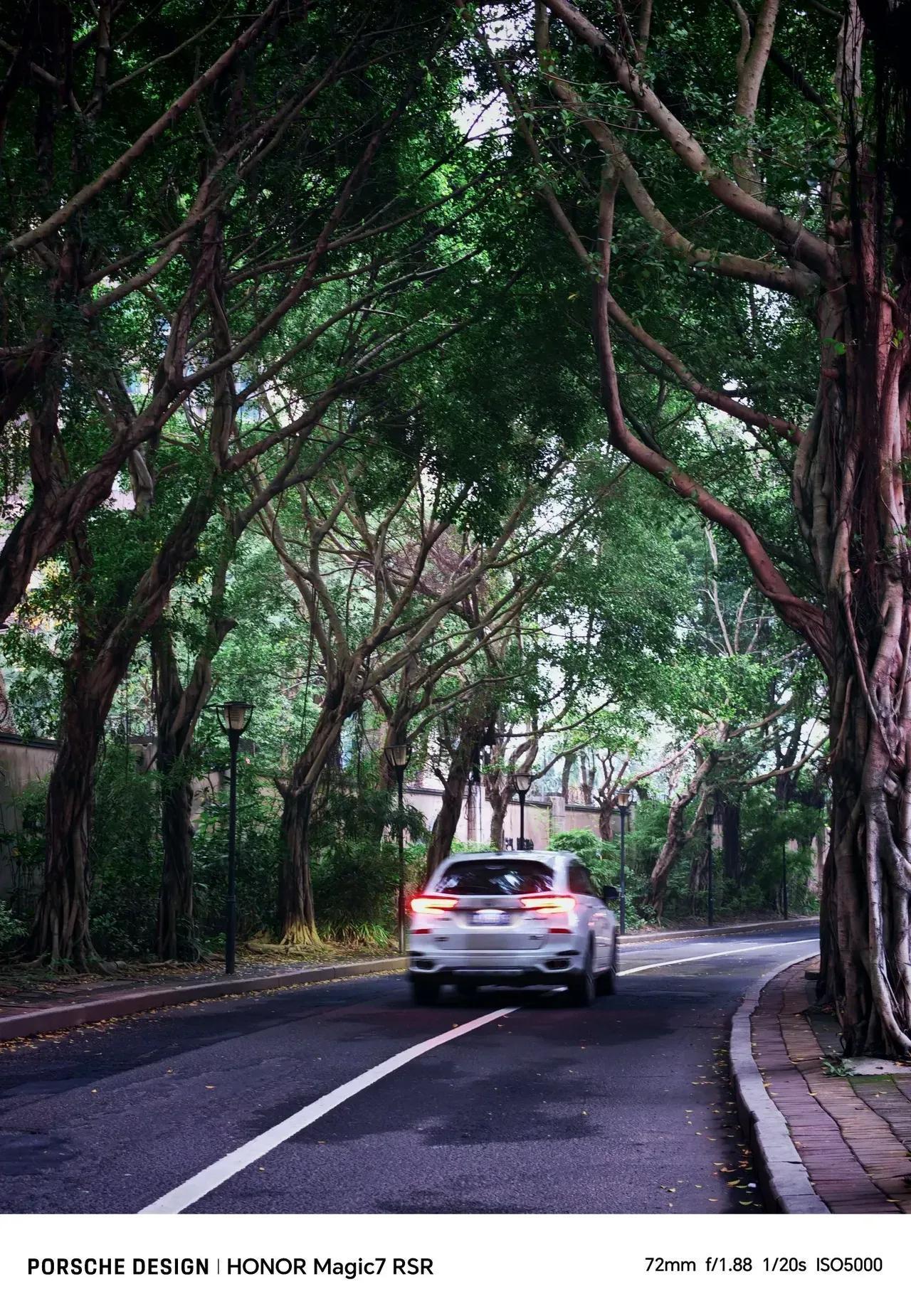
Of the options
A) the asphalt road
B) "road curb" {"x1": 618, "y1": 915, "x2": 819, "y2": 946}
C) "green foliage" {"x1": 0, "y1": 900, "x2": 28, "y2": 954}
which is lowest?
"road curb" {"x1": 618, "y1": 915, "x2": 819, "y2": 946}

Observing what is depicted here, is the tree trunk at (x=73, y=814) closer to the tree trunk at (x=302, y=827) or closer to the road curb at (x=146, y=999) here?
the road curb at (x=146, y=999)

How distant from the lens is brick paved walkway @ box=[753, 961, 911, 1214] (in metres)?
5.91

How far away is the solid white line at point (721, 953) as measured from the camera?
79.6 ft

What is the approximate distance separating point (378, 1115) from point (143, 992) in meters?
7.75

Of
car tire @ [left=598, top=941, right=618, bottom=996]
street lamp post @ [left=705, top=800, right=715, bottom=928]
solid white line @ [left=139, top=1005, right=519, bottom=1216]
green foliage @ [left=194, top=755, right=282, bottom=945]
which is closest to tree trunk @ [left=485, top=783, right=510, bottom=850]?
street lamp post @ [left=705, top=800, right=715, bottom=928]

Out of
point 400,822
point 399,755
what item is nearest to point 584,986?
point 400,822

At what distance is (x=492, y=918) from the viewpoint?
15.2 meters

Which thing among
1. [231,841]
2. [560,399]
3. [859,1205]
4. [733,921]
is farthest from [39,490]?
[733,921]

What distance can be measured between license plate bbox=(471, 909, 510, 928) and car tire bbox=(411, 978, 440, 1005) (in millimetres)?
882

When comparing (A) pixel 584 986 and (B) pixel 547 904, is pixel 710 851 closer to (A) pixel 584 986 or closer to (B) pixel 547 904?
(A) pixel 584 986

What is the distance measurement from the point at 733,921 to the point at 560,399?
34.6 m

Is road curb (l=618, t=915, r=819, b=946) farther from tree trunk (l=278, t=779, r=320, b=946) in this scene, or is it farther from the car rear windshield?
the car rear windshield

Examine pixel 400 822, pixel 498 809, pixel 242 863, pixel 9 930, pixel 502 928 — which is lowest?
pixel 9 930

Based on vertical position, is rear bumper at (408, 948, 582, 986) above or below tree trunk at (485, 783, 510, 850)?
below
